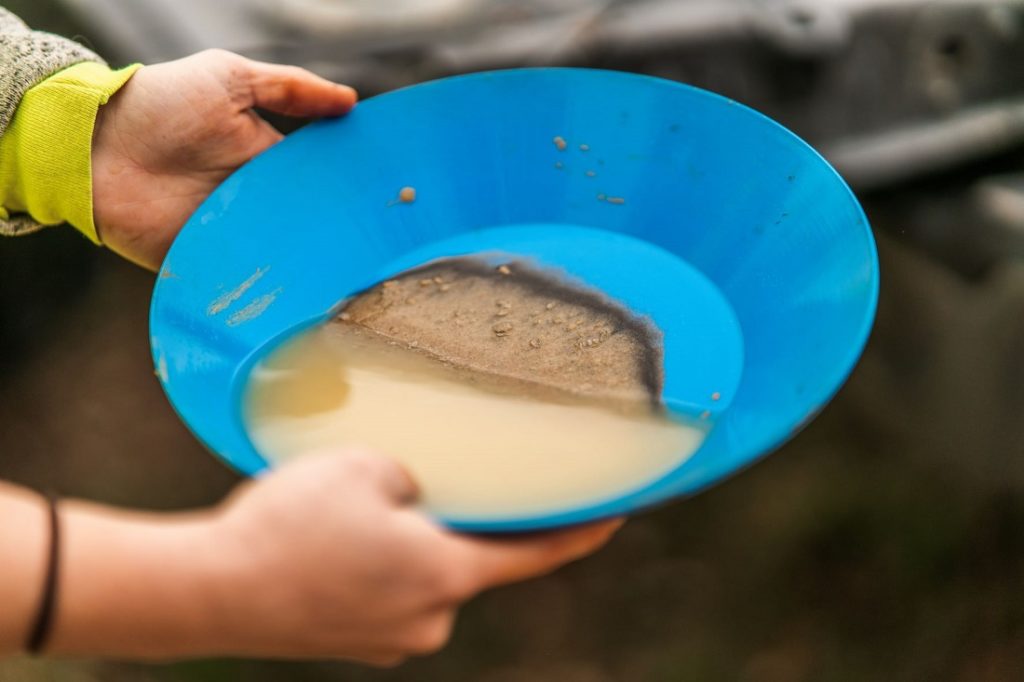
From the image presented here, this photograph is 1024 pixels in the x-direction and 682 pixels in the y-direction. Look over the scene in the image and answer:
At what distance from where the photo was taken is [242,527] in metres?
0.56

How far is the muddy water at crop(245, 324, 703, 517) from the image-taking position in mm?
659

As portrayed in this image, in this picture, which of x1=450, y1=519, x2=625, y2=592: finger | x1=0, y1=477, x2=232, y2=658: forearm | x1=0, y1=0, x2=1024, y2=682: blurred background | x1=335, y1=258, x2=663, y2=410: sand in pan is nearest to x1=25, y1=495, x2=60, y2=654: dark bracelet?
x1=0, y1=477, x2=232, y2=658: forearm

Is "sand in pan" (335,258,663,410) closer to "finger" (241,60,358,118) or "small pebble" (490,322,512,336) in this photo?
"small pebble" (490,322,512,336)

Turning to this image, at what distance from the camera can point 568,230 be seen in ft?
3.11

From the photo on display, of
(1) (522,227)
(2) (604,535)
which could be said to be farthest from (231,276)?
(2) (604,535)

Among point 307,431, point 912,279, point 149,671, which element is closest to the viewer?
point 307,431

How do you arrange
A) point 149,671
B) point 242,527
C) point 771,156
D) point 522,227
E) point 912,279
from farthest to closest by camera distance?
point 912,279, point 149,671, point 522,227, point 771,156, point 242,527

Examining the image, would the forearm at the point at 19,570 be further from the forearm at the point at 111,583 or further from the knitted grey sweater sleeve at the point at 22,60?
the knitted grey sweater sleeve at the point at 22,60

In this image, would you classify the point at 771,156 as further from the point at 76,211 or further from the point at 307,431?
the point at 76,211

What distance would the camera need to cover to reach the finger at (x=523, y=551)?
592 millimetres

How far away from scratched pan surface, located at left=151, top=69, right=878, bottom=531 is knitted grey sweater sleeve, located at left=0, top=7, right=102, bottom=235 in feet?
0.68

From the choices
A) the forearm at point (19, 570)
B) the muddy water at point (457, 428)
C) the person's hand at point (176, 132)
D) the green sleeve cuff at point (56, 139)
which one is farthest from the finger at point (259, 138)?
the forearm at point (19, 570)

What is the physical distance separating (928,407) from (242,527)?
4.23ft

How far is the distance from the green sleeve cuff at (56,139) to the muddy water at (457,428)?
11.0 inches
